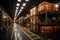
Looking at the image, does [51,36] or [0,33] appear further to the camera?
[0,33]

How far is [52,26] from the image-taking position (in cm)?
874

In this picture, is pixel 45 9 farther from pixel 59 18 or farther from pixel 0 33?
pixel 0 33

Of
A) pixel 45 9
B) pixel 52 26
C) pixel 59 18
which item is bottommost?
pixel 52 26

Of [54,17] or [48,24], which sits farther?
[54,17]

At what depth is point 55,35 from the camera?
324 inches

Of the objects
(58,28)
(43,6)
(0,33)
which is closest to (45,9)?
(43,6)

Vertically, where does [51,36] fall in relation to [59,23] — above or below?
below

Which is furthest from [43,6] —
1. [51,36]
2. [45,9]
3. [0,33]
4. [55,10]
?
[0,33]

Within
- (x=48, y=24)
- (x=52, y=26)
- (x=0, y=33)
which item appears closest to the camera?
(x=48, y=24)

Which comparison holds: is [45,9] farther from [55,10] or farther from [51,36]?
[51,36]

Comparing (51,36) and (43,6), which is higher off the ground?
(43,6)

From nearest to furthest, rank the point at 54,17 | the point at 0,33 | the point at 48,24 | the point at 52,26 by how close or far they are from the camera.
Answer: the point at 48,24, the point at 52,26, the point at 54,17, the point at 0,33

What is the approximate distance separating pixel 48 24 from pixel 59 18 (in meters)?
1.36

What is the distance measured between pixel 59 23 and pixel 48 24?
79 centimetres
